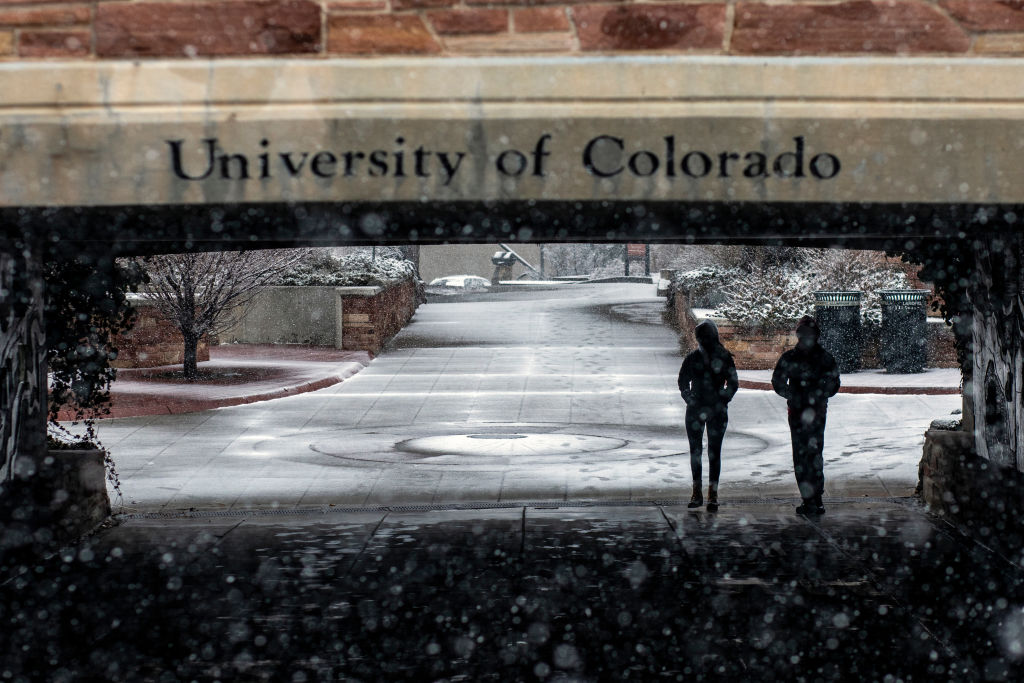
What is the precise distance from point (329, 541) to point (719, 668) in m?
4.45

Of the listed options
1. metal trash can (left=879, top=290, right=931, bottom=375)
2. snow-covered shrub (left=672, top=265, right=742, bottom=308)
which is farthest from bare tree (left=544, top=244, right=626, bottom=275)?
metal trash can (left=879, top=290, right=931, bottom=375)

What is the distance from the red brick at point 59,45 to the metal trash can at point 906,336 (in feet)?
61.5

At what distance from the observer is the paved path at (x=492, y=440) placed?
1340 centimetres

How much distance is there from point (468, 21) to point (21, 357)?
4.88m

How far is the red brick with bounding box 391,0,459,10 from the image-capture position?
21.4 ft

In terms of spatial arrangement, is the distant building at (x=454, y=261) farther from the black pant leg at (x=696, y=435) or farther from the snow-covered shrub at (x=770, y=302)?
the black pant leg at (x=696, y=435)

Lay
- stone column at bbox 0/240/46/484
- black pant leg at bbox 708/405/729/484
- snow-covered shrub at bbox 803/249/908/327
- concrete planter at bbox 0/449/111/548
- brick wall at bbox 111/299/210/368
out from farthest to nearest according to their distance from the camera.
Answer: brick wall at bbox 111/299/210/368, snow-covered shrub at bbox 803/249/908/327, black pant leg at bbox 708/405/729/484, concrete planter at bbox 0/449/111/548, stone column at bbox 0/240/46/484

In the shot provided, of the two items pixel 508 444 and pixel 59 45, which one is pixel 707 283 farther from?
pixel 59 45

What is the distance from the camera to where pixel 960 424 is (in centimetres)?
1220

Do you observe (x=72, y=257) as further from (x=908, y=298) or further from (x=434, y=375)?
(x=908, y=298)

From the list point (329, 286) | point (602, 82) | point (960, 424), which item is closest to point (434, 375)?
point (329, 286)

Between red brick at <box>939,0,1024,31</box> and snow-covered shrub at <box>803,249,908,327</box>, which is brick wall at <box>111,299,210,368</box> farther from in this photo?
red brick at <box>939,0,1024,31</box>

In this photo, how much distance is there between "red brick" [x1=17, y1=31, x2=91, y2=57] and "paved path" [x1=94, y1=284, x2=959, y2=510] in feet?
22.2

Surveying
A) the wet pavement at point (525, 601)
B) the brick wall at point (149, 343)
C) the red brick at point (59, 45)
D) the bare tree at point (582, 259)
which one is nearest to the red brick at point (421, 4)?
the red brick at point (59, 45)
